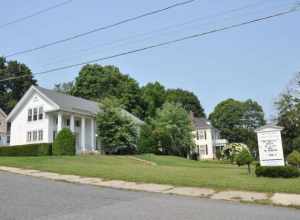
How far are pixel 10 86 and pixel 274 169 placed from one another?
197 feet

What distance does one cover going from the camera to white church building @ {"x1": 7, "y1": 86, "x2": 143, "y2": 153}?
33.7m

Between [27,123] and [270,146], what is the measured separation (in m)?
28.1

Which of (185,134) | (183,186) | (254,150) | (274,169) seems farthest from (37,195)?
(254,150)

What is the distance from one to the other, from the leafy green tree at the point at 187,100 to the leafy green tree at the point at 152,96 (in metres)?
7.28

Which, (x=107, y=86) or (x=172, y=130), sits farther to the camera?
(x=107, y=86)

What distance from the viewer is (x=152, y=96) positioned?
2446 inches

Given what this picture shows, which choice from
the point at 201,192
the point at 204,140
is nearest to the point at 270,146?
the point at 201,192

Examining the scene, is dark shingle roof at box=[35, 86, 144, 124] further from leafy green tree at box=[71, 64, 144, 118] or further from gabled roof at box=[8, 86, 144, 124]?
leafy green tree at box=[71, 64, 144, 118]

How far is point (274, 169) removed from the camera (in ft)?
47.4

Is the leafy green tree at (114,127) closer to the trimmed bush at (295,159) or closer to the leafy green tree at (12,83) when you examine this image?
the trimmed bush at (295,159)

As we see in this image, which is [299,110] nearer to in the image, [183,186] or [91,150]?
[91,150]

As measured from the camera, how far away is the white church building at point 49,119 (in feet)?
111

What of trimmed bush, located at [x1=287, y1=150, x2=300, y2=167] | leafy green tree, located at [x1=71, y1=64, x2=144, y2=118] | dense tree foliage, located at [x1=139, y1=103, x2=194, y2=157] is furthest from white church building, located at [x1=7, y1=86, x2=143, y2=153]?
trimmed bush, located at [x1=287, y1=150, x2=300, y2=167]

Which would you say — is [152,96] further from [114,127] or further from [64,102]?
[64,102]
